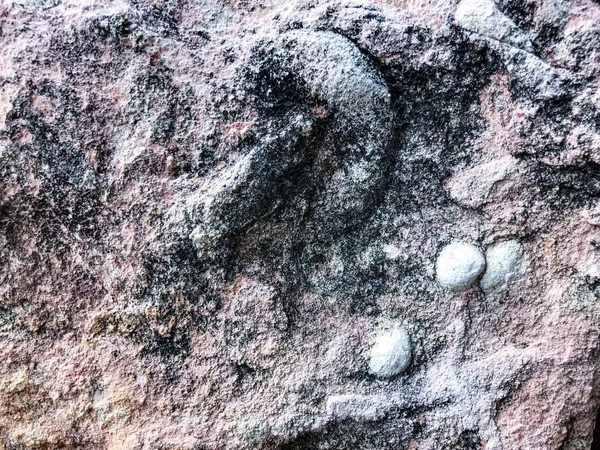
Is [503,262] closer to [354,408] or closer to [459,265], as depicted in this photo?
[459,265]

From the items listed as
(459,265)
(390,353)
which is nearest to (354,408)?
(390,353)

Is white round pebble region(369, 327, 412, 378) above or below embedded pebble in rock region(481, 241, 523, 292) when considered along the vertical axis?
below

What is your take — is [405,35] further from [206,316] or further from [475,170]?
[206,316]

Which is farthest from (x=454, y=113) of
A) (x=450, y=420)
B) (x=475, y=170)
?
(x=450, y=420)

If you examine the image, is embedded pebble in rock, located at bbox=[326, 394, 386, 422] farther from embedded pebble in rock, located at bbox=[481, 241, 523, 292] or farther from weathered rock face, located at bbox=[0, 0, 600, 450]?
embedded pebble in rock, located at bbox=[481, 241, 523, 292]

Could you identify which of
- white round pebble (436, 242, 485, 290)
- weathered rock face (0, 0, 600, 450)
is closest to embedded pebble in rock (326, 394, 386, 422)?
weathered rock face (0, 0, 600, 450)

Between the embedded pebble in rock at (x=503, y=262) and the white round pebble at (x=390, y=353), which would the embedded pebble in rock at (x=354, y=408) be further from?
the embedded pebble in rock at (x=503, y=262)

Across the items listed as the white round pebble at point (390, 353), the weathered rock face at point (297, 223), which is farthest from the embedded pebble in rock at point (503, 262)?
the white round pebble at point (390, 353)
